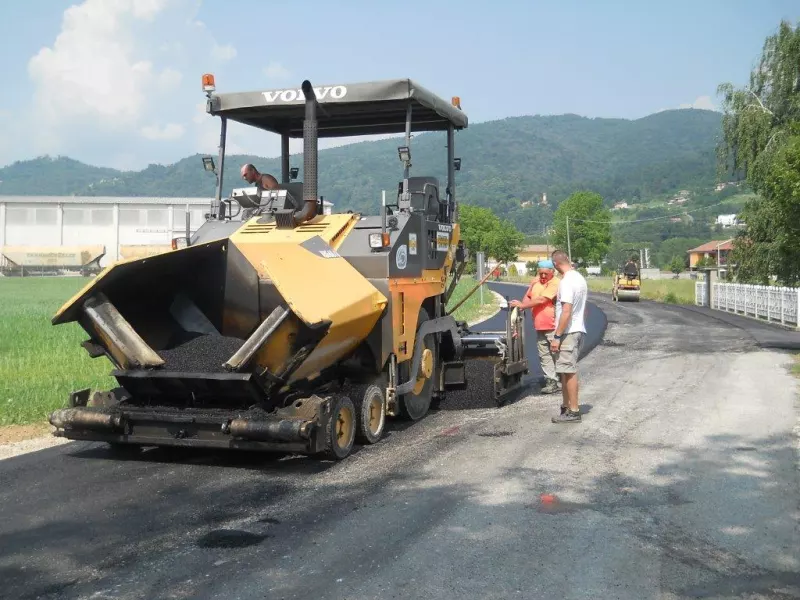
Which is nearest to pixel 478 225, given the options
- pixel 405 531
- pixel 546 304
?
pixel 546 304

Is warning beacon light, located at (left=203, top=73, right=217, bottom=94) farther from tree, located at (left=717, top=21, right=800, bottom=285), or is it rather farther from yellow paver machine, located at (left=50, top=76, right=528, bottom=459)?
tree, located at (left=717, top=21, right=800, bottom=285)

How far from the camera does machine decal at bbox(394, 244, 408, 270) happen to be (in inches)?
311

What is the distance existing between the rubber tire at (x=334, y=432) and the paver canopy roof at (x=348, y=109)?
119 inches

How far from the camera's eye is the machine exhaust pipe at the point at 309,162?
25.9 feet

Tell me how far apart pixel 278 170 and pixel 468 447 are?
446 cm

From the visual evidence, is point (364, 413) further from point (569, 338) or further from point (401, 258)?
point (569, 338)

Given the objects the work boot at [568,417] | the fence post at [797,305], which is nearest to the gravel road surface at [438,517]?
the work boot at [568,417]

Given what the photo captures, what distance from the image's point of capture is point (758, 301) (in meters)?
29.1

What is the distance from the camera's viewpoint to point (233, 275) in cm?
704

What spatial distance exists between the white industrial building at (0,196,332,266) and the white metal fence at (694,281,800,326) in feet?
201

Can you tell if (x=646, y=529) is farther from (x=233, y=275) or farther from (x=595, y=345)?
(x=595, y=345)

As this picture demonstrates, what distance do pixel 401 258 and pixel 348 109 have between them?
185cm

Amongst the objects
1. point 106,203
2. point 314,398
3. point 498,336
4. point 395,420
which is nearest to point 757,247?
point 498,336

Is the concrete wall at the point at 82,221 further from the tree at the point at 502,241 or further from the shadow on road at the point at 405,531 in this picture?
the shadow on road at the point at 405,531
